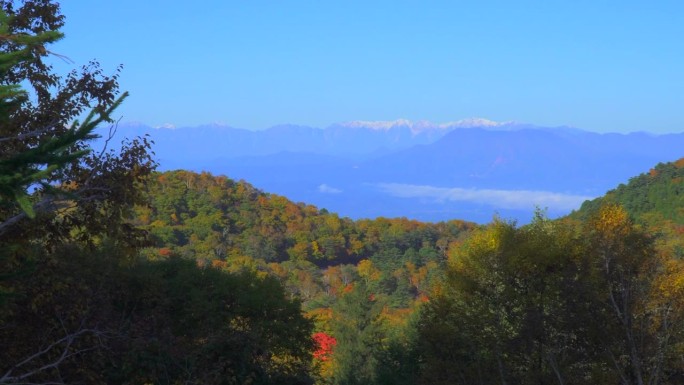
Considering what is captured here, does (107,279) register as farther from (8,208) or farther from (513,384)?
(513,384)

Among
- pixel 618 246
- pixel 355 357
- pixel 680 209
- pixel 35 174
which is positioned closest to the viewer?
pixel 35 174

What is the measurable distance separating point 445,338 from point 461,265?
2.68 metres

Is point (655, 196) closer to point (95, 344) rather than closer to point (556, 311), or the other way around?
point (556, 311)

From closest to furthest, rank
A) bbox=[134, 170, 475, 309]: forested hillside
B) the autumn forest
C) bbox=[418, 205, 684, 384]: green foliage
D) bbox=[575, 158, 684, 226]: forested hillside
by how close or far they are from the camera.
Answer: the autumn forest → bbox=[418, 205, 684, 384]: green foliage → bbox=[575, 158, 684, 226]: forested hillside → bbox=[134, 170, 475, 309]: forested hillside

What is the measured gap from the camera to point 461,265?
65.5 feet

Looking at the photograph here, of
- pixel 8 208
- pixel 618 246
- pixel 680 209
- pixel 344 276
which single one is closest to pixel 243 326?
pixel 618 246

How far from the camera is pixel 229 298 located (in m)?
20.2

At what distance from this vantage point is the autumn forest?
25.9ft

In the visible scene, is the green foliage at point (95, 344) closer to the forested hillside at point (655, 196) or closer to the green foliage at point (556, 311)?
the green foliage at point (556, 311)

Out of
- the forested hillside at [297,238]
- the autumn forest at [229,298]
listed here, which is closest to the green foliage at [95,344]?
the autumn forest at [229,298]

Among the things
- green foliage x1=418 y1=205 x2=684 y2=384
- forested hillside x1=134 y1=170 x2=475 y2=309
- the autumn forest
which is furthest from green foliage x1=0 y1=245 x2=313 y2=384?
forested hillside x1=134 y1=170 x2=475 y2=309

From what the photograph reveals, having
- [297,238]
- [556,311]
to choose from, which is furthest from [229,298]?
[297,238]

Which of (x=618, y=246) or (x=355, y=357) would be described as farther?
(x=355, y=357)

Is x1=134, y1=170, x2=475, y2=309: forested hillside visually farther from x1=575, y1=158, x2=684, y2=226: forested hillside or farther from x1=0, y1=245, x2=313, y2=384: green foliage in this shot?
x1=0, y1=245, x2=313, y2=384: green foliage
